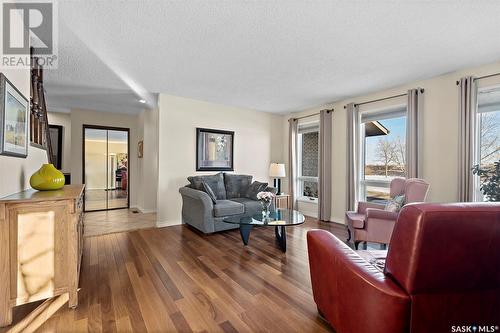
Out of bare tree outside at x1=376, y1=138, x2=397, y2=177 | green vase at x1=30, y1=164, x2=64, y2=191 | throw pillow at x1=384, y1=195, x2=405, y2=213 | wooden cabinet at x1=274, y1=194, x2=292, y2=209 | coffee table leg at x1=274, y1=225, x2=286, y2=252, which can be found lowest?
coffee table leg at x1=274, y1=225, x2=286, y2=252

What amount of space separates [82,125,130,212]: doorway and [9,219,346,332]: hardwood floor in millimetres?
2545

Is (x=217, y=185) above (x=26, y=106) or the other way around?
the other way around

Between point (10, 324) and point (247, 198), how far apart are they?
346cm

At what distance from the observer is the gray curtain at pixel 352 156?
4242 mm

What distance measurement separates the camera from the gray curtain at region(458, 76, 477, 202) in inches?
115

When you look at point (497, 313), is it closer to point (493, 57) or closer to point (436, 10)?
point (436, 10)

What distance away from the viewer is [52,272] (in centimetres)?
178

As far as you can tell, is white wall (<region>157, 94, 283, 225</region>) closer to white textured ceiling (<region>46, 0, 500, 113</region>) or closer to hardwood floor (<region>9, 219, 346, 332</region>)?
white textured ceiling (<region>46, 0, 500, 113</region>)

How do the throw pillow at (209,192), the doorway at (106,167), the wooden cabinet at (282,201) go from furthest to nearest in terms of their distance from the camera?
the doorway at (106,167)
the wooden cabinet at (282,201)
the throw pillow at (209,192)

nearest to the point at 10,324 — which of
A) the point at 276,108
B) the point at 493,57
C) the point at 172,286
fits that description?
the point at 172,286

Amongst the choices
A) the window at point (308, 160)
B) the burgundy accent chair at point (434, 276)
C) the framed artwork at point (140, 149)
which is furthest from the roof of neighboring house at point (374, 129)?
the framed artwork at point (140, 149)

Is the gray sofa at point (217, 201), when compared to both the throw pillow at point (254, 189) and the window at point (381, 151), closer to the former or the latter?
the throw pillow at point (254, 189)

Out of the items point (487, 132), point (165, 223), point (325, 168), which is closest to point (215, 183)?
point (165, 223)

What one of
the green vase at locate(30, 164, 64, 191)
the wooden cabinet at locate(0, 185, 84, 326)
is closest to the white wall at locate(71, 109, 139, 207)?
the green vase at locate(30, 164, 64, 191)
